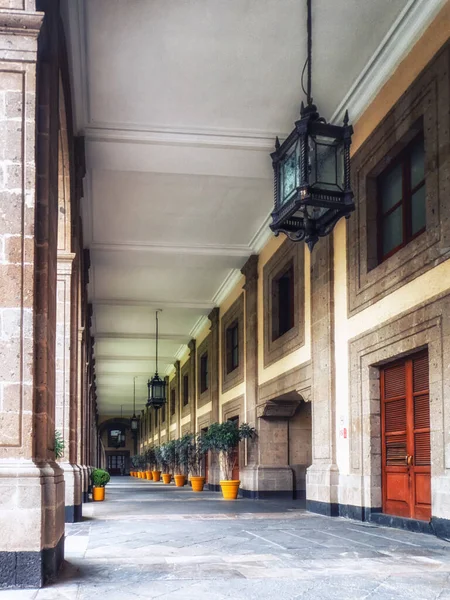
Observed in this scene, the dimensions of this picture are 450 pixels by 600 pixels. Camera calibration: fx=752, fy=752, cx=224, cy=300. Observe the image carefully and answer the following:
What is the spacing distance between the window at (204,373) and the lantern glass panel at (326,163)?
1888cm

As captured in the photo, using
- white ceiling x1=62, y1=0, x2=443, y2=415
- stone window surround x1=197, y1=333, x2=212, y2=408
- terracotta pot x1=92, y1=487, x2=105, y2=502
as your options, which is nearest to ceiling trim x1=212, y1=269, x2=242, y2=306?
white ceiling x1=62, y1=0, x2=443, y2=415

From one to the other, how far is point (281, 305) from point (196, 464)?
1027 cm

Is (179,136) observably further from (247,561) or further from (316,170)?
(247,561)

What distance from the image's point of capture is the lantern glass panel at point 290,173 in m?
7.32

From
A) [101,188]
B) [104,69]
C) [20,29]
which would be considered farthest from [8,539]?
[101,188]

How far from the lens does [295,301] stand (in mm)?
14930

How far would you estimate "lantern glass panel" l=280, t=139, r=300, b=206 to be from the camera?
7.32 m

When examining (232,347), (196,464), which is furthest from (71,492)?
(196,464)

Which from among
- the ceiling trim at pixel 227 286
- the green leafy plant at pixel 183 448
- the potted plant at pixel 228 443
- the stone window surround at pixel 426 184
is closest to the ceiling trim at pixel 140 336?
the green leafy plant at pixel 183 448

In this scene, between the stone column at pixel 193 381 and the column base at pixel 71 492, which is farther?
the stone column at pixel 193 381

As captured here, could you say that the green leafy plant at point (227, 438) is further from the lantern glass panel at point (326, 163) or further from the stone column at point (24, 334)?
the stone column at point (24, 334)

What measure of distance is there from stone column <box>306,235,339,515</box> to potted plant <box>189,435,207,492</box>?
10.7 metres

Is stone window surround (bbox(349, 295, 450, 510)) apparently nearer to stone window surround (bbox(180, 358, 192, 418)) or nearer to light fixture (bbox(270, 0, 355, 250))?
light fixture (bbox(270, 0, 355, 250))

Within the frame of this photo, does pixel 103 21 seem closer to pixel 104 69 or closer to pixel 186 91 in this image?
pixel 104 69
